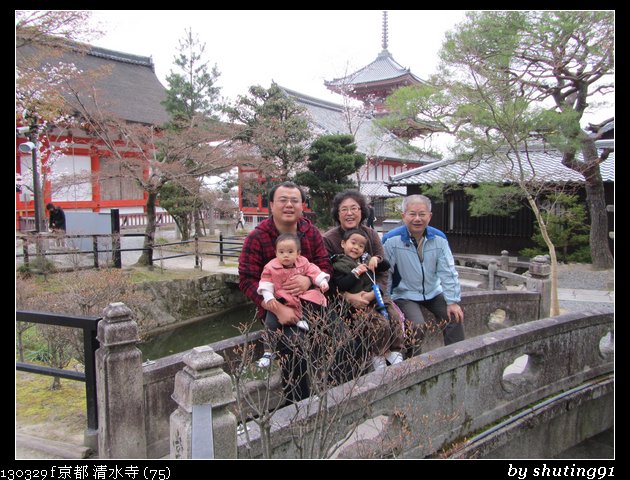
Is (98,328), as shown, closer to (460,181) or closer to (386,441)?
(386,441)

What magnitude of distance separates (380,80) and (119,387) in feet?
97.7

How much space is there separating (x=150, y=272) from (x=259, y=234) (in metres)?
8.97

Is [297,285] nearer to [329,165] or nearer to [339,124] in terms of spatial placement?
[329,165]

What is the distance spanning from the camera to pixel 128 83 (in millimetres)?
20906

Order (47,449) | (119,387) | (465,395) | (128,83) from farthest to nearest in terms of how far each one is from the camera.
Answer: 1. (128,83)
2. (465,395)
3. (47,449)
4. (119,387)

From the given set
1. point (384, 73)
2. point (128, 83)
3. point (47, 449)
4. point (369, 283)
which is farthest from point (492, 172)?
point (384, 73)

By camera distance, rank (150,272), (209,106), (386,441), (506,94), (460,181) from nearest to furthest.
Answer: (386,441)
(506,94)
(150,272)
(460,181)
(209,106)

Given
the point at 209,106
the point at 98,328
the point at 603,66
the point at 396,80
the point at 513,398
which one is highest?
the point at 396,80

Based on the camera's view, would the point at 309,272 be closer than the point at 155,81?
Yes

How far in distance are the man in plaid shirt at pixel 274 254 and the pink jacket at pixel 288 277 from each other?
0.04 m

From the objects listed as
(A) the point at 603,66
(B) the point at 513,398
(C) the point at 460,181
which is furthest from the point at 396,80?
(B) the point at 513,398

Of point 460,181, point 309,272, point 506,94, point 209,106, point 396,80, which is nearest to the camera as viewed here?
point 309,272

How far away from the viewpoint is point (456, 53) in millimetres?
9641

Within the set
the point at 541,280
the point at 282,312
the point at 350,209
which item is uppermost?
the point at 350,209
